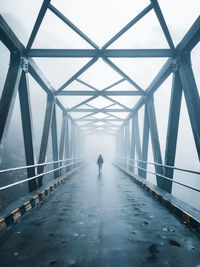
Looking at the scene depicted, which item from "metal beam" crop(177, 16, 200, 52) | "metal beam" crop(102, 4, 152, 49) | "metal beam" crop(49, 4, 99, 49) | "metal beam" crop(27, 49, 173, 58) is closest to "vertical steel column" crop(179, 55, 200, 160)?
"metal beam" crop(177, 16, 200, 52)

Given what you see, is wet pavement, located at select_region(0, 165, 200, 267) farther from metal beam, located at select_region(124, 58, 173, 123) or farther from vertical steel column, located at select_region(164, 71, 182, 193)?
metal beam, located at select_region(124, 58, 173, 123)

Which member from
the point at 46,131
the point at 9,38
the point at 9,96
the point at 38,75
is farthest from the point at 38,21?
the point at 46,131

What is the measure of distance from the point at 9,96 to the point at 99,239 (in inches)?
148

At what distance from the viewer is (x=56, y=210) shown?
3.72 m

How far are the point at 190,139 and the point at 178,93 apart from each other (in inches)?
3120

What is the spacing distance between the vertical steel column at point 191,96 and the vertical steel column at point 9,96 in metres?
4.44

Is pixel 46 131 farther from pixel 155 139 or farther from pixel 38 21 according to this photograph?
pixel 155 139

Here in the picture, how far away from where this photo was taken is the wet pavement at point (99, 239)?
1.93 m

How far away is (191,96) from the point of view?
4086 mm

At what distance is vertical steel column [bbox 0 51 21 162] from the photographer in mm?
3896

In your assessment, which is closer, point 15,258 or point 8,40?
point 15,258

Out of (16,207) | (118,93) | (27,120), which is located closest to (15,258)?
(16,207)

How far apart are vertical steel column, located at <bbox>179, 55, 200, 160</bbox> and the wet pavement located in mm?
2021

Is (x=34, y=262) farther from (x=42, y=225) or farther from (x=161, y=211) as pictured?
(x=161, y=211)
